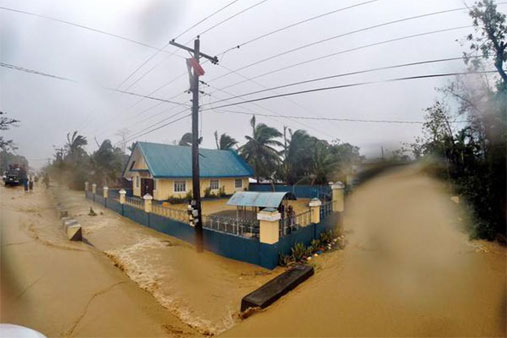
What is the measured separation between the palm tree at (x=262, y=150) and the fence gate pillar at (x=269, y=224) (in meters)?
19.7

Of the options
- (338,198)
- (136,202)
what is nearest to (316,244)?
(338,198)

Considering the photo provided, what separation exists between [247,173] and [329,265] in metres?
17.2

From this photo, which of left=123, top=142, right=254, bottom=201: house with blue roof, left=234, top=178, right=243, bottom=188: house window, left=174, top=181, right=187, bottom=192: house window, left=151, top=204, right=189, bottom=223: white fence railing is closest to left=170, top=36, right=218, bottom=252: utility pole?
left=151, top=204, right=189, bottom=223: white fence railing

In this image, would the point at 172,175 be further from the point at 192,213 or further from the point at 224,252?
the point at 224,252

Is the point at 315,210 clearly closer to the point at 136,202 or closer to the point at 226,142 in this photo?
the point at 136,202

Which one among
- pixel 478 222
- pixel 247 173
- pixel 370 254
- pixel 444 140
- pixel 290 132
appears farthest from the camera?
pixel 290 132

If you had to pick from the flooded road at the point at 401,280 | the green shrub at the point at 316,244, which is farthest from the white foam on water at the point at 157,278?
the green shrub at the point at 316,244

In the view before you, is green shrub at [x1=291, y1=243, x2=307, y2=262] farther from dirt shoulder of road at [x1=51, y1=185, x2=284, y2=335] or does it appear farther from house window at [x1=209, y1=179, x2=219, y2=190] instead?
house window at [x1=209, y1=179, x2=219, y2=190]

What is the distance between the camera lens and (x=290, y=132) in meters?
26.1

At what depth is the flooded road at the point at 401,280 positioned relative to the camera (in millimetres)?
3352

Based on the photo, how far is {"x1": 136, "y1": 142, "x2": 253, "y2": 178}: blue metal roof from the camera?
17484 millimetres

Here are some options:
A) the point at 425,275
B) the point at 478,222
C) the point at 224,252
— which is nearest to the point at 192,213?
the point at 224,252

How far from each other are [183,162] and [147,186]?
3487 mm

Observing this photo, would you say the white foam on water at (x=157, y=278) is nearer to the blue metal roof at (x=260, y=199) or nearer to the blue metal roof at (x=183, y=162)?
the blue metal roof at (x=260, y=199)
